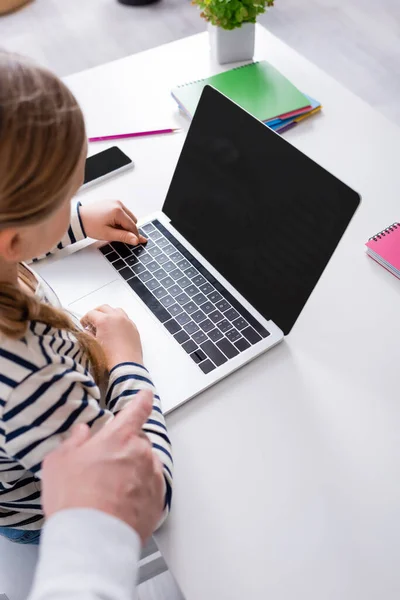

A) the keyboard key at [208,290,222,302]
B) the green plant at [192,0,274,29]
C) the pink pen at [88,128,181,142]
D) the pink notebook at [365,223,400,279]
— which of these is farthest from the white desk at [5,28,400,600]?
the green plant at [192,0,274,29]

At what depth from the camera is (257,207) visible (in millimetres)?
799

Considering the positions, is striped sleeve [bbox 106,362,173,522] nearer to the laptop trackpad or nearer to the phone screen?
the laptop trackpad

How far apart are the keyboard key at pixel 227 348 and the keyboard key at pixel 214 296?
0.25 feet

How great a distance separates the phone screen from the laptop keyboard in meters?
0.18

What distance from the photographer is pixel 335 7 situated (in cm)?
272

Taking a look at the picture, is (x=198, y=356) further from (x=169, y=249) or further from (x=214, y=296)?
(x=169, y=249)

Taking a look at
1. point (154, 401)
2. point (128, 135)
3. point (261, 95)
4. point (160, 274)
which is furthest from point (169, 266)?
point (261, 95)

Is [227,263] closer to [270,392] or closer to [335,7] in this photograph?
[270,392]

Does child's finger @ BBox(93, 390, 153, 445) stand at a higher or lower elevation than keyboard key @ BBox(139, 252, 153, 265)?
higher

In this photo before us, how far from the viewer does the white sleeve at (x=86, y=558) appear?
20.0 inches

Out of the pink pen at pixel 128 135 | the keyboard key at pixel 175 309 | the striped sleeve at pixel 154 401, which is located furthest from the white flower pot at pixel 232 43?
the striped sleeve at pixel 154 401

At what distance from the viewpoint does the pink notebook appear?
86 cm

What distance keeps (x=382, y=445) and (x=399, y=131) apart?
67 cm

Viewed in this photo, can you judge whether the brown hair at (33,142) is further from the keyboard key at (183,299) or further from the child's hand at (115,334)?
the keyboard key at (183,299)
